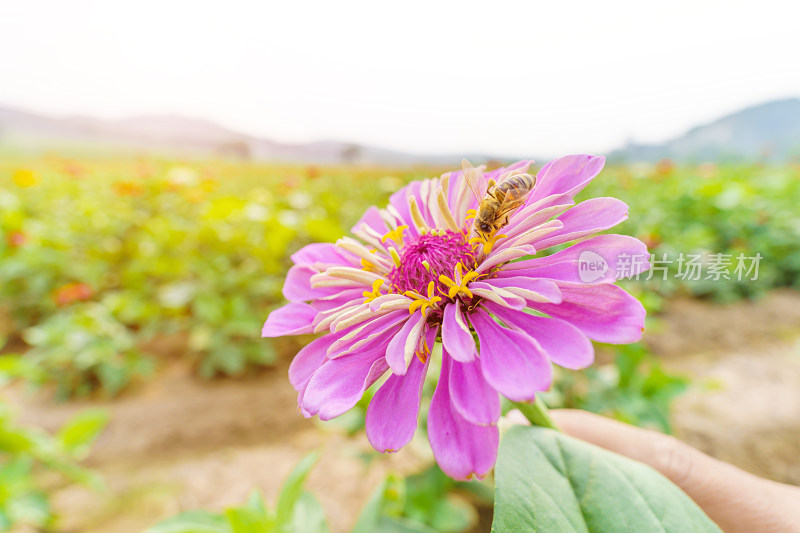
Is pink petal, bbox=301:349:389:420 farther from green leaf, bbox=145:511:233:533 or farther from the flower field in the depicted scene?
green leaf, bbox=145:511:233:533

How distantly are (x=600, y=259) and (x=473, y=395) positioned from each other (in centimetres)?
19

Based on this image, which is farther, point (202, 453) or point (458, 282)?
point (202, 453)

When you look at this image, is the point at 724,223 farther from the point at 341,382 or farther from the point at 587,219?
the point at 341,382

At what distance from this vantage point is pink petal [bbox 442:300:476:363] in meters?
0.40

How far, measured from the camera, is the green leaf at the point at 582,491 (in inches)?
16.5

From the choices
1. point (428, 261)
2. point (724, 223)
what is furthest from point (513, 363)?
point (724, 223)

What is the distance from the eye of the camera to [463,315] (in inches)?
19.4

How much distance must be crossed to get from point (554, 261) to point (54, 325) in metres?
2.69

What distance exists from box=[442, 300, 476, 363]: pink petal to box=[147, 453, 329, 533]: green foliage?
0.58 m

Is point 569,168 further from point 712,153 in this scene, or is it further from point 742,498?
point 712,153

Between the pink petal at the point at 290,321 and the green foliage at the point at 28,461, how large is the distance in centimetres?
146

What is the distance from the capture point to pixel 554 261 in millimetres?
479

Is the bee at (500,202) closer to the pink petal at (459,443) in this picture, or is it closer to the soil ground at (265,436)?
the pink petal at (459,443)

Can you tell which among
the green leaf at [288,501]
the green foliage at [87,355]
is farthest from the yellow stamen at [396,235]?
the green foliage at [87,355]
